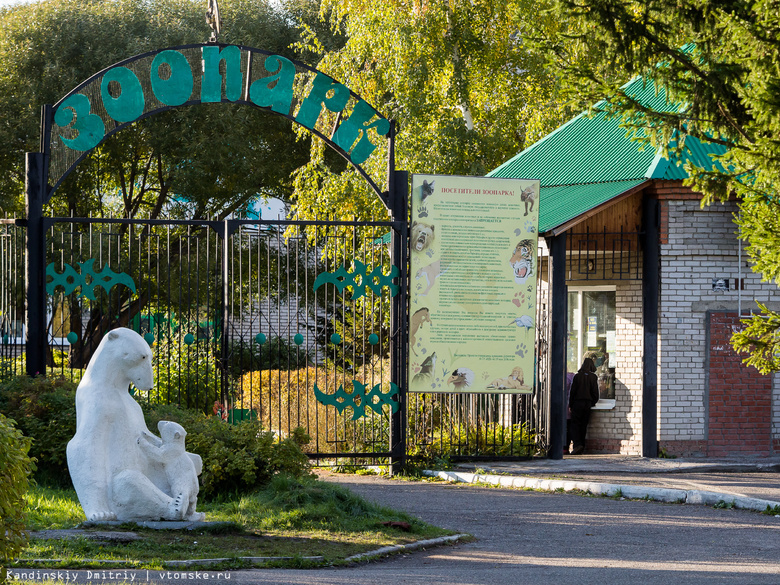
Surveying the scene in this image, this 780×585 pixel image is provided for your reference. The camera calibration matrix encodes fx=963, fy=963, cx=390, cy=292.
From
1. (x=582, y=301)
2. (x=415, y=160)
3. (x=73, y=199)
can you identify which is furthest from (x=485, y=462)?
(x=73, y=199)

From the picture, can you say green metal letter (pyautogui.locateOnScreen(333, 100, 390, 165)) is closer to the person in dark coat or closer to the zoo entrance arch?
the zoo entrance arch

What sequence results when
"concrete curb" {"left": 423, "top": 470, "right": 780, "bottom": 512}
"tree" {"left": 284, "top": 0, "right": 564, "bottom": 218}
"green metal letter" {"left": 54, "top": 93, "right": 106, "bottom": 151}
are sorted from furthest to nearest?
"tree" {"left": 284, "top": 0, "right": 564, "bottom": 218}
"green metal letter" {"left": 54, "top": 93, "right": 106, "bottom": 151}
"concrete curb" {"left": 423, "top": 470, "right": 780, "bottom": 512}

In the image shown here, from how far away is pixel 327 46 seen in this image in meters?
27.8

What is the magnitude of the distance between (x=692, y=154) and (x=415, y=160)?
7.90 metres

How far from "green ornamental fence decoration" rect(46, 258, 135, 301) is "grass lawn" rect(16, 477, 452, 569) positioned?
283 centimetres

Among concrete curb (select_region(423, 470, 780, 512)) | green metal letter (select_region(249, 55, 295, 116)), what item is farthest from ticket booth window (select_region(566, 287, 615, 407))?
green metal letter (select_region(249, 55, 295, 116))

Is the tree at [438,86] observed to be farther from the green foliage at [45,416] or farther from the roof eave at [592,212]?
the green foliage at [45,416]

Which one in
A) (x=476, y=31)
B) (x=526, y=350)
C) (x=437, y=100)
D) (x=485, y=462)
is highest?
(x=476, y=31)

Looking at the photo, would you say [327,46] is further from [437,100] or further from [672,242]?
[672,242]

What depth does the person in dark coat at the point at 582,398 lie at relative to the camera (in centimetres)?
1477

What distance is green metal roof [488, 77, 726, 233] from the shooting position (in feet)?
44.8

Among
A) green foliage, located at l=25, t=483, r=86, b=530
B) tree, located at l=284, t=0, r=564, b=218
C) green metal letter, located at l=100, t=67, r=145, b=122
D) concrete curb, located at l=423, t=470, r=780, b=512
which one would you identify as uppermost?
tree, located at l=284, t=0, r=564, b=218

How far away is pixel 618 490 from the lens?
427 inches

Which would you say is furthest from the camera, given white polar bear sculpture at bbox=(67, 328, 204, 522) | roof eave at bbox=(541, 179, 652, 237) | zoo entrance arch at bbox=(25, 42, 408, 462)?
roof eave at bbox=(541, 179, 652, 237)
